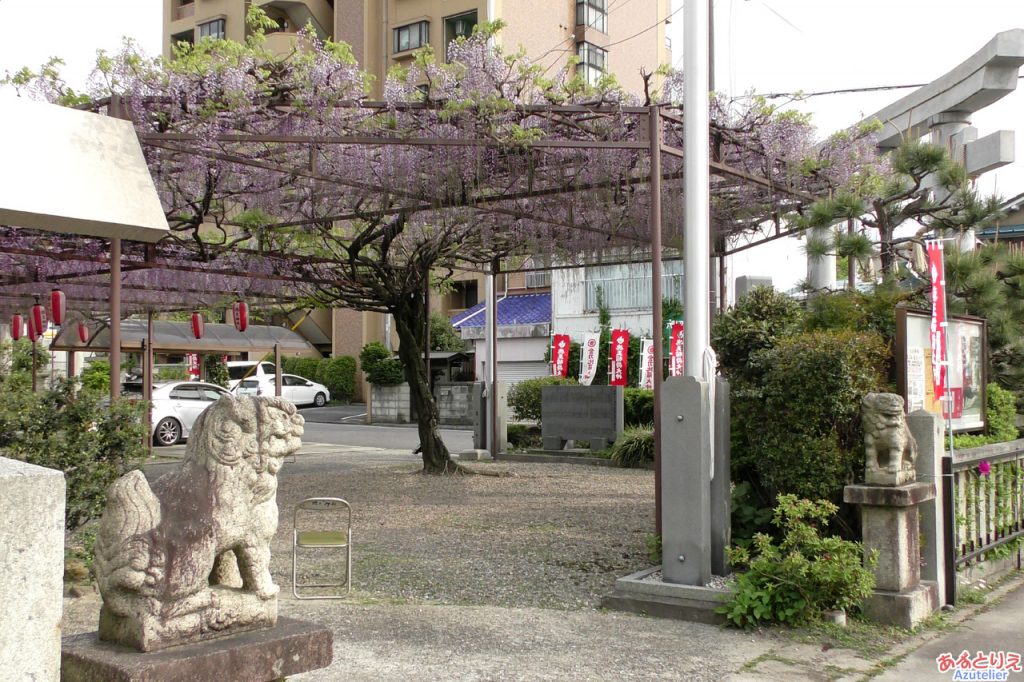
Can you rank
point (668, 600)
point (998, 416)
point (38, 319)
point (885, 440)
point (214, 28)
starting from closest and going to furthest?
point (885, 440) → point (668, 600) → point (998, 416) → point (38, 319) → point (214, 28)

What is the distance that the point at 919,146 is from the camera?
8.08m

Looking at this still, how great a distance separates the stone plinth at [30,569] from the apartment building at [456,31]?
2547cm

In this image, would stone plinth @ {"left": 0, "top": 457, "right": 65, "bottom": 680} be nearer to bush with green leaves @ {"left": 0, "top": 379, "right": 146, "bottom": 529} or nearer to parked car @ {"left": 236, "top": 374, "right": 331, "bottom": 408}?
bush with green leaves @ {"left": 0, "top": 379, "right": 146, "bottom": 529}

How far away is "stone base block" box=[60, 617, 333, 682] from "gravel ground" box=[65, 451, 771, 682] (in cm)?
121

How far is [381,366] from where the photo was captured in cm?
2816

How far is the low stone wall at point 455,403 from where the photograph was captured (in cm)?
2577

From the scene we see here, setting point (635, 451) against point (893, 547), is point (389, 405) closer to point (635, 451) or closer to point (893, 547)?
point (635, 451)

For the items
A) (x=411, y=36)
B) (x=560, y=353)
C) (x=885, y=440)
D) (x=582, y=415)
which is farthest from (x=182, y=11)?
(x=885, y=440)

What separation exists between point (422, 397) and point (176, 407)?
A: 8361mm

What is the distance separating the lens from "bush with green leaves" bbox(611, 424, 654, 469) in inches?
546

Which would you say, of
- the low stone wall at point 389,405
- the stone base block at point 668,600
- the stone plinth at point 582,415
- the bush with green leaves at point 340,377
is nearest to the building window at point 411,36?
the low stone wall at point 389,405

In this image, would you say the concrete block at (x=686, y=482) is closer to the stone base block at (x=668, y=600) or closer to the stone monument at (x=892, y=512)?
the stone base block at (x=668, y=600)

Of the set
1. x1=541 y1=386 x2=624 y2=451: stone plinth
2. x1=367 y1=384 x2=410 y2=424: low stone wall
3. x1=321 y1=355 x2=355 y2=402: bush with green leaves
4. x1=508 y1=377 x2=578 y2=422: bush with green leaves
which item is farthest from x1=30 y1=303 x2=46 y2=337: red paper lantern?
x1=321 y1=355 x2=355 y2=402: bush with green leaves

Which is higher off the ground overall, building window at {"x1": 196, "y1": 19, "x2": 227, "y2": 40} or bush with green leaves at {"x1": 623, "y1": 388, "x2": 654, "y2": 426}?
building window at {"x1": 196, "y1": 19, "x2": 227, "y2": 40}
